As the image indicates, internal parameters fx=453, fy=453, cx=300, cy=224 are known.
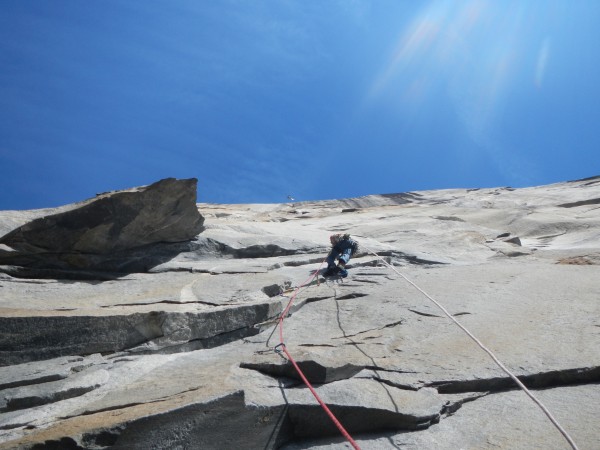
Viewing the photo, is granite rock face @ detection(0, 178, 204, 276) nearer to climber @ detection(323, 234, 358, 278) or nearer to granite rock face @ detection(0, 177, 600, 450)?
granite rock face @ detection(0, 177, 600, 450)

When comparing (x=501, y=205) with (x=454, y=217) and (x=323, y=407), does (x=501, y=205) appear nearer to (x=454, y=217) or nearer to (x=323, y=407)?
(x=454, y=217)

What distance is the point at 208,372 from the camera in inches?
180

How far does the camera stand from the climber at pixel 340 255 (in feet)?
28.1

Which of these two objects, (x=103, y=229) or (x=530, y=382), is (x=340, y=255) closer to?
(x=103, y=229)

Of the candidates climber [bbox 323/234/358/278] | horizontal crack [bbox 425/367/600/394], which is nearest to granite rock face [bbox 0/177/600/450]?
horizontal crack [bbox 425/367/600/394]

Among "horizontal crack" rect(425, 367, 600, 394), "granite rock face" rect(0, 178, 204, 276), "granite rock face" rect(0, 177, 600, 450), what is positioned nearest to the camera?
"granite rock face" rect(0, 177, 600, 450)

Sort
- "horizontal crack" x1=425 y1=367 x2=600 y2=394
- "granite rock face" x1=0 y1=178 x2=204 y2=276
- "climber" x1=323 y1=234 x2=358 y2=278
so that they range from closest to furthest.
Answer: "horizontal crack" x1=425 y1=367 x2=600 y2=394 → "granite rock face" x1=0 y1=178 x2=204 y2=276 → "climber" x1=323 y1=234 x2=358 y2=278

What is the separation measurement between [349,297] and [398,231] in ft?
22.2

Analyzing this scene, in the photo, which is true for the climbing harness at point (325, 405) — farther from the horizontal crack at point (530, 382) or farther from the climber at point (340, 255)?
the climber at point (340, 255)

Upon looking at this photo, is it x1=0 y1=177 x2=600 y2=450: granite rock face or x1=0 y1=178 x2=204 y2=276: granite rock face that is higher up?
x1=0 y1=178 x2=204 y2=276: granite rock face

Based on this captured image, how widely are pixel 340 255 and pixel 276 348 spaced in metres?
3.85

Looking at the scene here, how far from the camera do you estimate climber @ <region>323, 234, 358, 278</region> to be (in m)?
8.58

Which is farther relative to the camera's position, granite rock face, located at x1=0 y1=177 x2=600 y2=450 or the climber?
the climber

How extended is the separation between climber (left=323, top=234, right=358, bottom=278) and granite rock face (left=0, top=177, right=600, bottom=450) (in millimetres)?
321
